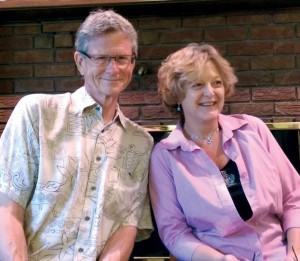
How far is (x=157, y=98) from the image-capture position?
211 centimetres

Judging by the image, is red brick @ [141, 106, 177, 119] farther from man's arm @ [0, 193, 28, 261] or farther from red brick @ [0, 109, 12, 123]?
man's arm @ [0, 193, 28, 261]

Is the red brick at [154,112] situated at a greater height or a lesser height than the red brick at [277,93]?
lesser

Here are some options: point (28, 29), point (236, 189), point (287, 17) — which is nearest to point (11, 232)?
point (236, 189)

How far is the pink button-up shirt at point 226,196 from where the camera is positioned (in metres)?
1.41

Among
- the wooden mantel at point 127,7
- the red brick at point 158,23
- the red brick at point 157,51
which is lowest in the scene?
the red brick at point 157,51

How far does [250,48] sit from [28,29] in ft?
3.82

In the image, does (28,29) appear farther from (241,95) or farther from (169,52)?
(241,95)

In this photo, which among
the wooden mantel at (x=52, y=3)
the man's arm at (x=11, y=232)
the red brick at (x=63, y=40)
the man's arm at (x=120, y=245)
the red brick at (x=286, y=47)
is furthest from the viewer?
the red brick at (x=63, y=40)

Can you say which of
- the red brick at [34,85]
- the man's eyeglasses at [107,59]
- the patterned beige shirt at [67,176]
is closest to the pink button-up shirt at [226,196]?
the patterned beige shirt at [67,176]

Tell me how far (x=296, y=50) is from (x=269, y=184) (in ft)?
3.02

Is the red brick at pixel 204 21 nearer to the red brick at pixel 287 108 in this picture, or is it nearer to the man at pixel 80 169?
the red brick at pixel 287 108

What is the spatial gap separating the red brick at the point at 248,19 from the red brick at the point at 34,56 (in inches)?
37.4

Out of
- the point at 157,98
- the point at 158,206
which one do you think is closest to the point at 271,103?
the point at 157,98

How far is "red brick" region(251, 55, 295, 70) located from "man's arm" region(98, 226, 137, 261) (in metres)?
1.10
